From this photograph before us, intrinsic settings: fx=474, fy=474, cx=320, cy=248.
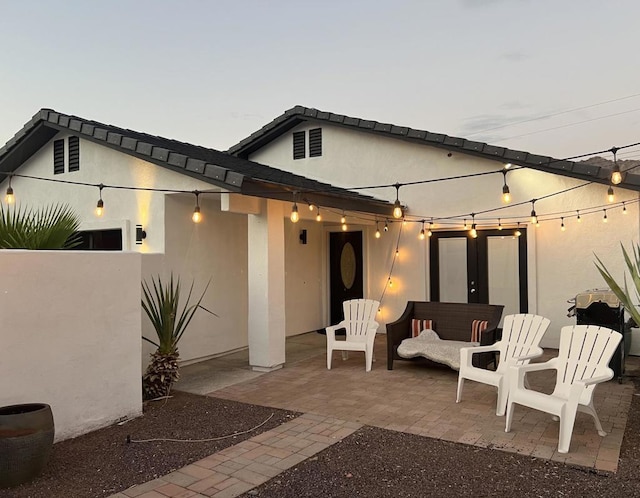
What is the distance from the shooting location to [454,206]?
31.4 ft

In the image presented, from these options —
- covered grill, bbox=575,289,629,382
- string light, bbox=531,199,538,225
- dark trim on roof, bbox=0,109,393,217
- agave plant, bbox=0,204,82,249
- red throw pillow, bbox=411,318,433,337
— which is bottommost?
red throw pillow, bbox=411,318,433,337

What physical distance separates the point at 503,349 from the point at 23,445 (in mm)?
4862

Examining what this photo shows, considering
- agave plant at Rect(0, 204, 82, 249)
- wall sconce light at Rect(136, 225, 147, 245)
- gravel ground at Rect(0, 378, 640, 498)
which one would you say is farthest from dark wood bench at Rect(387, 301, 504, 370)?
agave plant at Rect(0, 204, 82, 249)

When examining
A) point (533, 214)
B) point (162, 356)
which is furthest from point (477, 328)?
point (162, 356)

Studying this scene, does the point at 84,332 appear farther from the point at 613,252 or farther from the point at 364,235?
the point at 613,252

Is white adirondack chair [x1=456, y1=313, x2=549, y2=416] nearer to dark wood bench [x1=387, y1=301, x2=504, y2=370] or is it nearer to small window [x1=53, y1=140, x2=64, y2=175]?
dark wood bench [x1=387, y1=301, x2=504, y2=370]

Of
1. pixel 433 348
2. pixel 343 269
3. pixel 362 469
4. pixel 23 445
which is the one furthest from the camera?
pixel 343 269

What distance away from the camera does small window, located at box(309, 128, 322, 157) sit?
11.2m

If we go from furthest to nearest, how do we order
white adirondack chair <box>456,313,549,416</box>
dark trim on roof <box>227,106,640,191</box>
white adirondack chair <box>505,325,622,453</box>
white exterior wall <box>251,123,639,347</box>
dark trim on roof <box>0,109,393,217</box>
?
1. white exterior wall <box>251,123,639,347</box>
2. dark trim on roof <box>227,106,640,191</box>
3. dark trim on roof <box>0,109,393,217</box>
4. white adirondack chair <box>456,313,549,416</box>
5. white adirondack chair <box>505,325,622,453</box>

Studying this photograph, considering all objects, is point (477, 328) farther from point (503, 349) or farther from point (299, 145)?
point (299, 145)

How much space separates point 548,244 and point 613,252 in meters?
1.04

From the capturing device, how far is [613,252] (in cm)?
814

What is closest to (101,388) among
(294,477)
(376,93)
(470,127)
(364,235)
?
(294,477)

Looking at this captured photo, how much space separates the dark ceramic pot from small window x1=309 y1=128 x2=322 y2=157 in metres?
8.57
